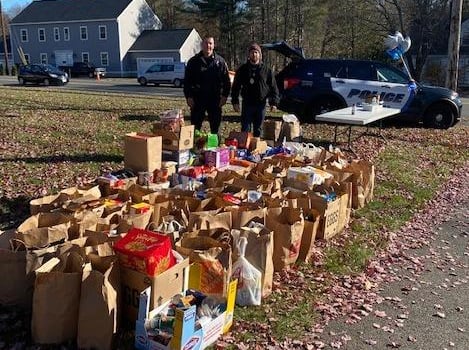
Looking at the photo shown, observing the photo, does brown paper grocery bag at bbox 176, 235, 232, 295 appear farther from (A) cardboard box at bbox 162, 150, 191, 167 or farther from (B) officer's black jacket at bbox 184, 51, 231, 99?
(B) officer's black jacket at bbox 184, 51, 231, 99

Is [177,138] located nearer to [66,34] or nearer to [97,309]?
[97,309]

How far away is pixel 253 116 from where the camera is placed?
7.87m

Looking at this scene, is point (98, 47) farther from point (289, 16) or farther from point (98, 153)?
point (98, 153)

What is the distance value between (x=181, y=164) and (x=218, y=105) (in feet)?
4.76

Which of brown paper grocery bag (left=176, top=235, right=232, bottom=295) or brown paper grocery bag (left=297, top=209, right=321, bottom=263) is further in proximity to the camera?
brown paper grocery bag (left=297, top=209, right=321, bottom=263)

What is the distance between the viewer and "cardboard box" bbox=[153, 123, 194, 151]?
6.32 meters

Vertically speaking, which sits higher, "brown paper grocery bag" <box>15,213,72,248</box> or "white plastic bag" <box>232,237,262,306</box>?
"brown paper grocery bag" <box>15,213,72,248</box>

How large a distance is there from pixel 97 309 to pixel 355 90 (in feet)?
33.6

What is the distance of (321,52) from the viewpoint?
148 feet

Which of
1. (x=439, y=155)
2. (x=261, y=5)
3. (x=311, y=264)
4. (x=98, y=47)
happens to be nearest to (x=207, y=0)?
(x=261, y=5)

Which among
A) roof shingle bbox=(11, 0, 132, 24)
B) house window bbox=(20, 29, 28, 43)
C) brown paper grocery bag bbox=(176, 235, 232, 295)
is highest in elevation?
roof shingle bbox=(11, 0, 132, 24)

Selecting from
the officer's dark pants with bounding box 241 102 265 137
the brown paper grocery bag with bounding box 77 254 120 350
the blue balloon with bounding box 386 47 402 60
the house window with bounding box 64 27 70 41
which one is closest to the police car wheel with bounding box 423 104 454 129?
the blue balloon with bounding box 386 47 402 60

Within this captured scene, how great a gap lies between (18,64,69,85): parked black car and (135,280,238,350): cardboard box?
28.6 meters

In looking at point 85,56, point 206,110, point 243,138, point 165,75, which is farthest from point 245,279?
point 85,56
